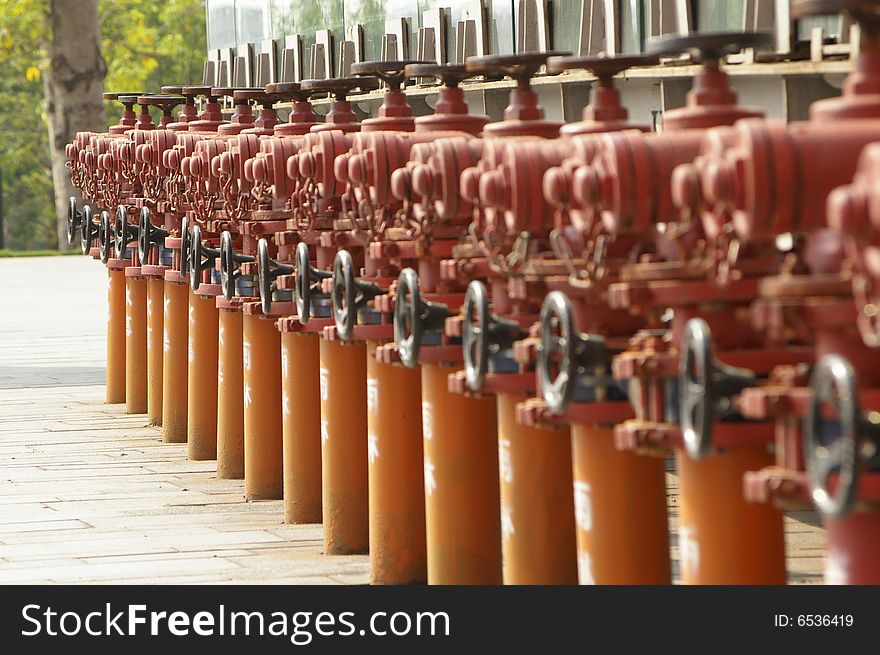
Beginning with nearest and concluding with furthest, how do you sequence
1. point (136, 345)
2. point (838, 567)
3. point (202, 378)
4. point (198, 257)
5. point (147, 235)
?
point (838, 567) < point (198, 257) < point (202, 378) < point (147, 235) < point (136, 345)

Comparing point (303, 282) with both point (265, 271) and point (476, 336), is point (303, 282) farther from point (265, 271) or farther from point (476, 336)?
point (476, 336)

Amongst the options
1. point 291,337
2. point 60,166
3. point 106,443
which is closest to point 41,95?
point 60,166

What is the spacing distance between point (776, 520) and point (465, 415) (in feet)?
6.01

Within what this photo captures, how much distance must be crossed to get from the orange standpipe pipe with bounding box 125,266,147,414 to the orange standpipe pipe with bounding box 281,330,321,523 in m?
4.25

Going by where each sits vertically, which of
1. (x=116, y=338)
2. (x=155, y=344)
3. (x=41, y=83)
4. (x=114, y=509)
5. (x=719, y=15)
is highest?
(x=41, y=83)

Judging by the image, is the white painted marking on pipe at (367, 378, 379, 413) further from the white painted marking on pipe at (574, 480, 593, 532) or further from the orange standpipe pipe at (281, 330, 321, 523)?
the white painted marking on pipe at (574, 480, 593, 532)

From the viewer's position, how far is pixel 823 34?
6.42 m

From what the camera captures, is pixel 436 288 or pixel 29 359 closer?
pixel 436 288

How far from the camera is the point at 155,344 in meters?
11.6

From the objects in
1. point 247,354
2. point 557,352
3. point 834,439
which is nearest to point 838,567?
point 834,439

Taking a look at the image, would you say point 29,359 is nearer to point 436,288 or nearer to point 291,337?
point 291,337

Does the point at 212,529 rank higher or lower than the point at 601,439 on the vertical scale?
lower

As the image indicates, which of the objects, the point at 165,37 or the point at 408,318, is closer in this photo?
the point at 408,318

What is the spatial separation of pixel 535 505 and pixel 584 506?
2.12 ft
